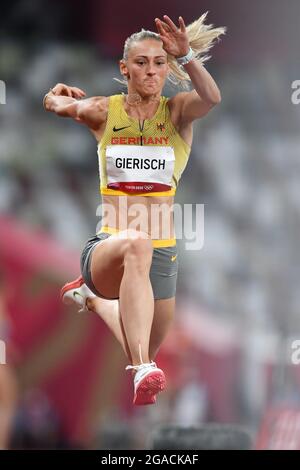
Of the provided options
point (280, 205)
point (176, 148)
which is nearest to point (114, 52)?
point (280, 205)

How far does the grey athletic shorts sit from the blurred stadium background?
15.0ft

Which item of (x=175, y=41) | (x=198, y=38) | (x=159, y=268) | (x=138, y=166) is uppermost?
(x=198, y=38)

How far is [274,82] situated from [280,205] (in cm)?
144

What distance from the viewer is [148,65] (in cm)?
585

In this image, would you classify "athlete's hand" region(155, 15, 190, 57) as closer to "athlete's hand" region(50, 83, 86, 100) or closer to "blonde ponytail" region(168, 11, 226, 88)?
"blonde ponytail" region(168, 11, 226, 88)

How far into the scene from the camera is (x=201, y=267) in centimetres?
1151

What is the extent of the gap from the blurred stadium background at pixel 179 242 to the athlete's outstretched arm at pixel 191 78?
5.27 meters

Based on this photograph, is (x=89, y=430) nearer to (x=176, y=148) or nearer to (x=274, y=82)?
(x=274, y=82)

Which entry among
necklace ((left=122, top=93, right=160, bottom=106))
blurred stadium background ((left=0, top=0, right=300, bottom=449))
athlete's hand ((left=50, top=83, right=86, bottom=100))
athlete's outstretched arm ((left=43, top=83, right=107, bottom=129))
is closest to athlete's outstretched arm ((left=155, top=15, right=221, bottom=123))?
necklace ((left=122, top=93, right=160, bottom=106))

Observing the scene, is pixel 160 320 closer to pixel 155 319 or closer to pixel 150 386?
pixel 155 319

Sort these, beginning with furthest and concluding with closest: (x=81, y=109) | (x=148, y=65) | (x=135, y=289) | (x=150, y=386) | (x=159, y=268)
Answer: (x=159, y=268), (x=81, y=109), (x=148, y=65), (x=135, y=289), (x=150, y=386)

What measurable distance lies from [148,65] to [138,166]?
1.90ft

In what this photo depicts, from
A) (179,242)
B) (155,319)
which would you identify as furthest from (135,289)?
(179,242)
